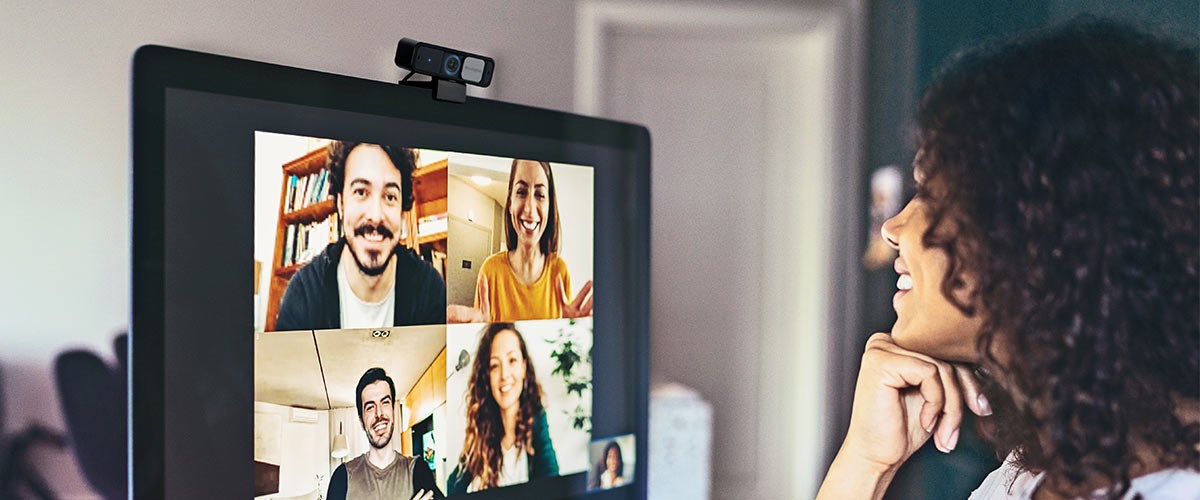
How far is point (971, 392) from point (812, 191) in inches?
11.9

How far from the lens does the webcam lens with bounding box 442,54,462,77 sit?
899 millimetres

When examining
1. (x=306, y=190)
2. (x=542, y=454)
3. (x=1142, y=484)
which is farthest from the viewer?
(x=542, y=454)

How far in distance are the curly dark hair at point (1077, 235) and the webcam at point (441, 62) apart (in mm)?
483

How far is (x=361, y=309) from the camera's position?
2.80 ft

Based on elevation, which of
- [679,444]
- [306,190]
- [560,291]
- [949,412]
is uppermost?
[306,190]

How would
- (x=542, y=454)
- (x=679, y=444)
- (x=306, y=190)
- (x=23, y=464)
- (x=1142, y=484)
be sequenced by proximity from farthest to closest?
(x=679, y=444)
(x=542, y=454)
(x=23, y=464)
(x=306, y=190)
(x=1142, y=484)

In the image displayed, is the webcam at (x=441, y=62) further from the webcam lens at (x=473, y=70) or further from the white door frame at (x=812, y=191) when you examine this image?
the white door frame at (x=812, y=191)

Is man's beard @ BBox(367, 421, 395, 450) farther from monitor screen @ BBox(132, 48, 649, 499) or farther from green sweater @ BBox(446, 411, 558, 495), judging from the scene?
green sweater @ BBox(446, 411, 558, 495)

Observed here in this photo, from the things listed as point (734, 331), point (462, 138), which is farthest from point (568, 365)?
point (462, 138)

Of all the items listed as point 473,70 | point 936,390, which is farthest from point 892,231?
point 473,70

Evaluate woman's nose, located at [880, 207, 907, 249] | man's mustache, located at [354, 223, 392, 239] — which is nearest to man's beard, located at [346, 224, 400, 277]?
man's mustache, located at [354, 223, 392, 239]

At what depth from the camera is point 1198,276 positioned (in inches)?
26.9

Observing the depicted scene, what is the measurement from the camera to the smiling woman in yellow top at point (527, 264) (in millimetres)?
973

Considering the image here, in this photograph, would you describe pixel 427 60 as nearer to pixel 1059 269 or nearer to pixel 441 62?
pixel 441 62
